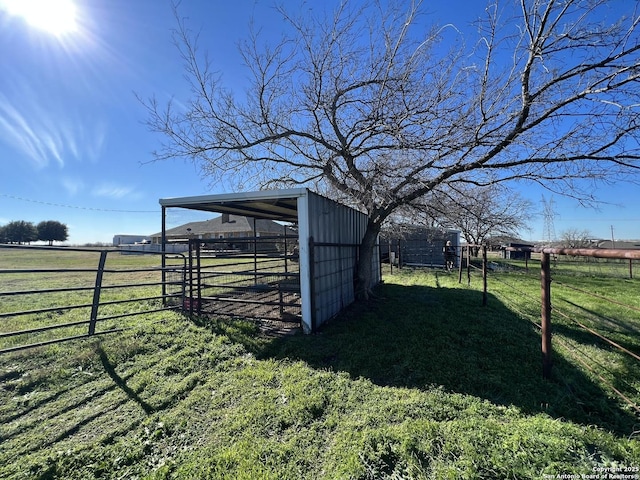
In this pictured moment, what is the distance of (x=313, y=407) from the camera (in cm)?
267

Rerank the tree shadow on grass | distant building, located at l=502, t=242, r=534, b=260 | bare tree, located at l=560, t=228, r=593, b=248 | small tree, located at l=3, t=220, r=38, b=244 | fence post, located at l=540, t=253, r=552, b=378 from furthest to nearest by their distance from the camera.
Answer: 1. small tree, located at l=3, t=220, r=38, b=244
2. bare tree, located at l=560, t=228, r=593, b=248
3. distant building, located at l=502, t=242, r=534, b=260
4. fence post, located at l=540, t=253, r=552, b=378
5. the tree shadow on grass

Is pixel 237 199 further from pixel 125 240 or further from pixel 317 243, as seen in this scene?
pixel 125 240

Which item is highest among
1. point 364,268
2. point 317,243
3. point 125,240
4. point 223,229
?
point 223,229

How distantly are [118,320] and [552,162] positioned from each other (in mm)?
8074

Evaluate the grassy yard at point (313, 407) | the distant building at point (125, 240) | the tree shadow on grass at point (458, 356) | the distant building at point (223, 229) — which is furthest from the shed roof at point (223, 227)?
the grassy yard at point (313, 407)

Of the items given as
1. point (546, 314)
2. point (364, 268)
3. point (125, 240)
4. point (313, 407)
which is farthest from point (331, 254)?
point (125, 240)

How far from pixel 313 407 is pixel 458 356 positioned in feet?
7.02

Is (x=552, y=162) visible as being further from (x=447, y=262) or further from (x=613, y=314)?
(x=447, y=262)

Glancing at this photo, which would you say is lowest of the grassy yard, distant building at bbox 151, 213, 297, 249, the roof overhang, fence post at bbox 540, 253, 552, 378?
the grassy yard

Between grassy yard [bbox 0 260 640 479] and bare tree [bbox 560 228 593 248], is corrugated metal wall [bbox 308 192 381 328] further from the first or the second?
bare tree [bbox 560 228 593 248]

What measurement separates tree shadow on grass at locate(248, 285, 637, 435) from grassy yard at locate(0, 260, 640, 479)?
0.02 metres

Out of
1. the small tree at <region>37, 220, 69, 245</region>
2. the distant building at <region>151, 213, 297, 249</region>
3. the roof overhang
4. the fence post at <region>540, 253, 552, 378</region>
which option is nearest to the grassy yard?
the fence post at <region>540, 253, 552, 378</region>

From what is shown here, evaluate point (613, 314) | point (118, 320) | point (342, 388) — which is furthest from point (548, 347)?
point (118, 320)

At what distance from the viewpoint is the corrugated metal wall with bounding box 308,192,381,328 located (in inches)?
203
